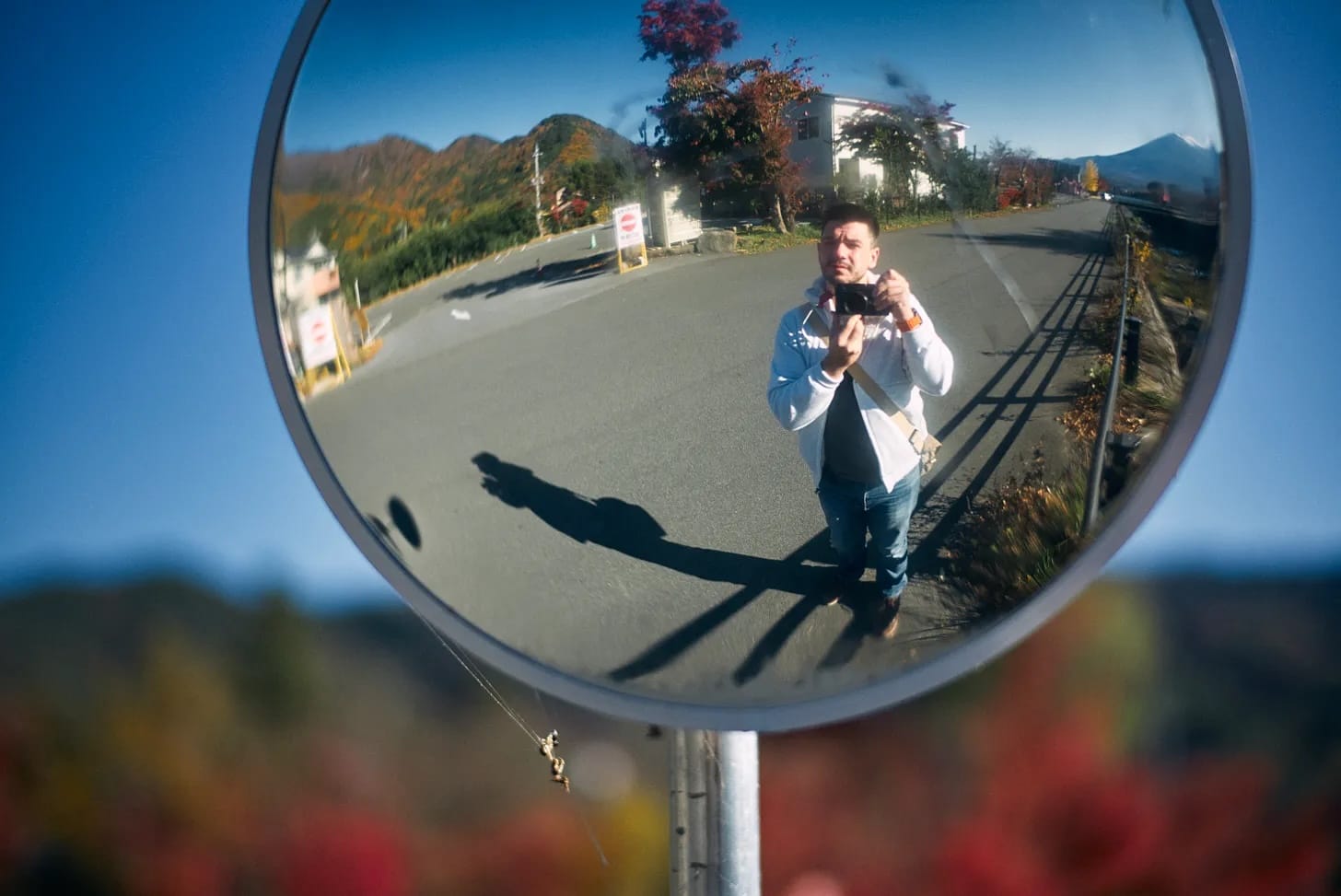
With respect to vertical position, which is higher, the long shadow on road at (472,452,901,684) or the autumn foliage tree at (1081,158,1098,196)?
the autumn foliage tree at (1081,158,1098,196)

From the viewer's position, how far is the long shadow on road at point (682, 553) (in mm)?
581

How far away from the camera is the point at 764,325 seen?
559mm

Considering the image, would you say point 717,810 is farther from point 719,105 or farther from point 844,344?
point 719,105

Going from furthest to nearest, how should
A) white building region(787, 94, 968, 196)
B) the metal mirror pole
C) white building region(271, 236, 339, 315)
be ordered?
1. the metal mirror pole
2. white building region(271, 236, 339, 315)
3. white building region(787, 94, 968, 196)

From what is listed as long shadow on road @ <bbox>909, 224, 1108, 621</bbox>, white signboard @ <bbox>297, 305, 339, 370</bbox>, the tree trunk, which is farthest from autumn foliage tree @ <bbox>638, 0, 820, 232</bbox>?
white signboard @ <bbox>297, 305, 339, 370</bbox>

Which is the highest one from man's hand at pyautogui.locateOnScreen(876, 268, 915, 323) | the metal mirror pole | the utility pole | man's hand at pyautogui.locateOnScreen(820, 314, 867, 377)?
the utility pole

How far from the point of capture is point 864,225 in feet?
1.71

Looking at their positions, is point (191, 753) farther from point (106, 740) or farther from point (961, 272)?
point (961, 272)

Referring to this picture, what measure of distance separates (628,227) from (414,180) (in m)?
0.15

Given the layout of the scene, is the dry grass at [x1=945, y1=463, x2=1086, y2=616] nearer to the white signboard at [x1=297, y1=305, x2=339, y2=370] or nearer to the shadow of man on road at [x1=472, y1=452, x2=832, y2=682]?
the shadow of man on road at [x1=472, y1=452, x2=832, y2=682]

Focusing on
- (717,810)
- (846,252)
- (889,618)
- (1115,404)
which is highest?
(846,252)

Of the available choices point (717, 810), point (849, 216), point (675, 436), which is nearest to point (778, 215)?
point (849, 216)

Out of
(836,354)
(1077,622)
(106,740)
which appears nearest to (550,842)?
(106,740)

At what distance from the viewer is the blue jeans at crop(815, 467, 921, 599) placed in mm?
569
